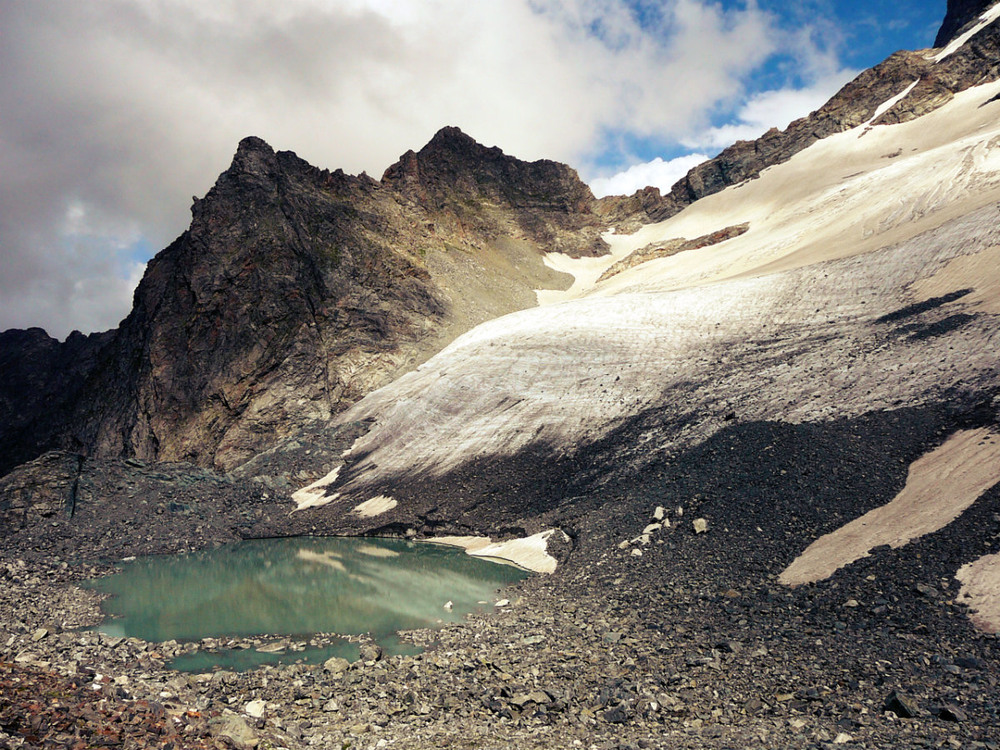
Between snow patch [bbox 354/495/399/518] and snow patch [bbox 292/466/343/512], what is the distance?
343 centimetres

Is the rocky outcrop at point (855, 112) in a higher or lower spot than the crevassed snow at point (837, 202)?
higher

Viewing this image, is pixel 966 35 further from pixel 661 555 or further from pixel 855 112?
pixel 661 555

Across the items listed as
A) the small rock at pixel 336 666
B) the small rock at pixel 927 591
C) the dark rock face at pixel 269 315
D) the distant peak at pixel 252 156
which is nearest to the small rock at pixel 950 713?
the small rock at pixel 927 591

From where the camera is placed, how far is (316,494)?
40.7m

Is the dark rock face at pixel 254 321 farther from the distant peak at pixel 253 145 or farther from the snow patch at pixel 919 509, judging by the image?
the snow patch at pixel 919 509

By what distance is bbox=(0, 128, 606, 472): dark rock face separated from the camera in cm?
5466

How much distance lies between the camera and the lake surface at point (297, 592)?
18.8m

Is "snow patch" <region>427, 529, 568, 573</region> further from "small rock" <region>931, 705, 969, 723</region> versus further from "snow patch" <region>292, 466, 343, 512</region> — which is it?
"small rock" <region>931, 705, 969, 723</region>

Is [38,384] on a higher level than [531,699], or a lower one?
higher

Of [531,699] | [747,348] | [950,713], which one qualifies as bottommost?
[950,713]

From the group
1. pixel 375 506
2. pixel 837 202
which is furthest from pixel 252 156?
pixel 837 202

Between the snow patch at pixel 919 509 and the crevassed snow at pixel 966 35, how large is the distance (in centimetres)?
10049

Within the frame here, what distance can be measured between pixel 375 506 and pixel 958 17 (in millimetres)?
134749

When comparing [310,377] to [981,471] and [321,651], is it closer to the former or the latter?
[321,651]
